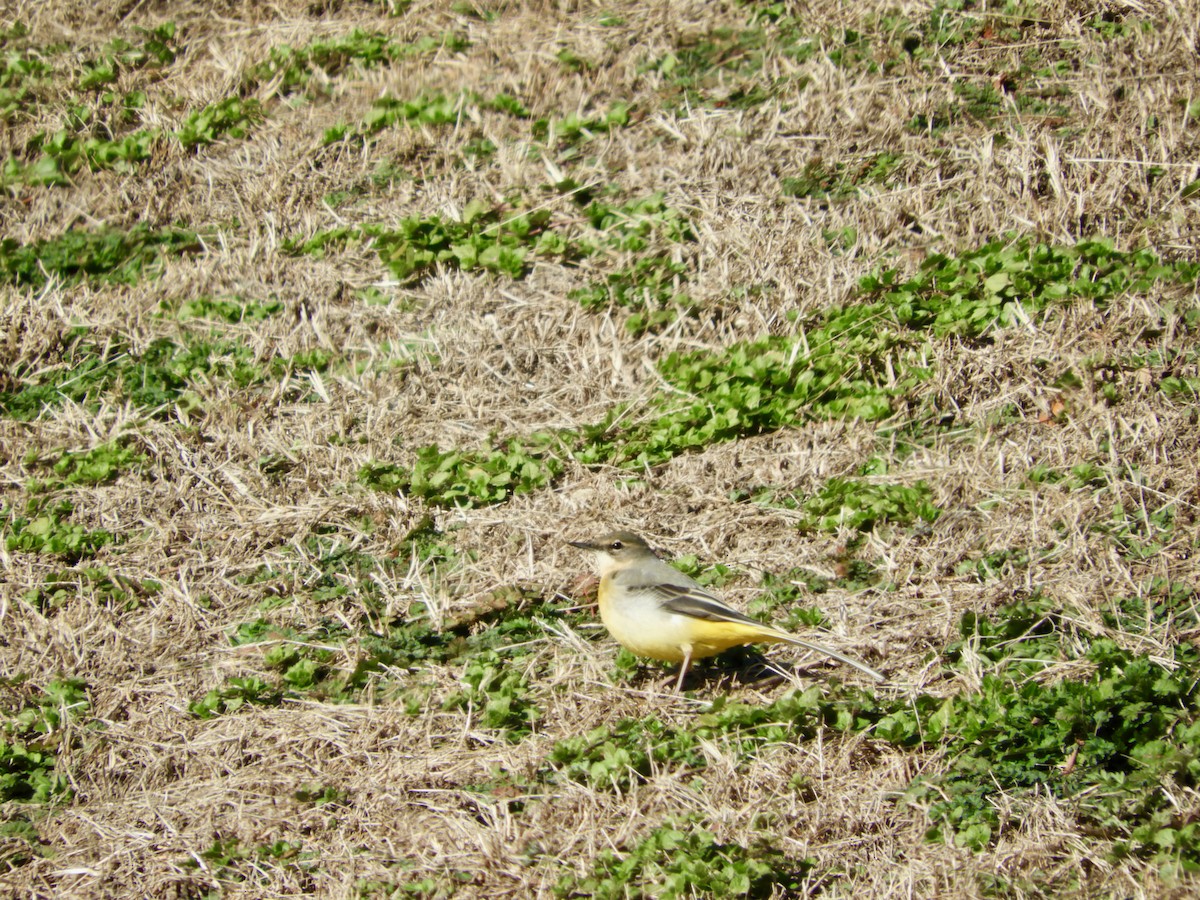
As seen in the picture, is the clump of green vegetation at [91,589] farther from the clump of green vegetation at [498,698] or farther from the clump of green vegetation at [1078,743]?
the clump of green vegetation at [1078,743]

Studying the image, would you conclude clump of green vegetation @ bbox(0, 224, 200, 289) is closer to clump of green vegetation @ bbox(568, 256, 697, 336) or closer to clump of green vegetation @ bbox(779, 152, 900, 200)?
clump of green vegetation @ bbox(568, 256, 697, 336)

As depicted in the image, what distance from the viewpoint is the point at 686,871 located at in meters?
4.50

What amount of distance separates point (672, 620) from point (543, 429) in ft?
7.77

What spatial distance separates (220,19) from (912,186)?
6857mm

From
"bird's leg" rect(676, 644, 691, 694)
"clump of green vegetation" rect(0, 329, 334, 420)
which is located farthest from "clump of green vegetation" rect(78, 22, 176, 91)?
"bird's leg" rect(676, 644, 691, 694)

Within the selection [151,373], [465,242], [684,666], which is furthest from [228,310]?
[684,666]

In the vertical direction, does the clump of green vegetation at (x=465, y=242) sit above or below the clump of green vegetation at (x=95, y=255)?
above

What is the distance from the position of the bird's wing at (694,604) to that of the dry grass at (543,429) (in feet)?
1.52

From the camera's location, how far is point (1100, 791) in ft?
15.4

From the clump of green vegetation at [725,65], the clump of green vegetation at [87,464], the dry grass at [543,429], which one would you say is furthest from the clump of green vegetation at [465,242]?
the clump of green vegetation at [87,464]

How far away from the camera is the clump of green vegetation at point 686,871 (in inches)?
175

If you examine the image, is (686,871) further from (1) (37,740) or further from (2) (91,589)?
(2) (91,589)

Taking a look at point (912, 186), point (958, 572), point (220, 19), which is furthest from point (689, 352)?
point (220, 19)

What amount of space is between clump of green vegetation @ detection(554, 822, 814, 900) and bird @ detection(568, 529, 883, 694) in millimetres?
1041
